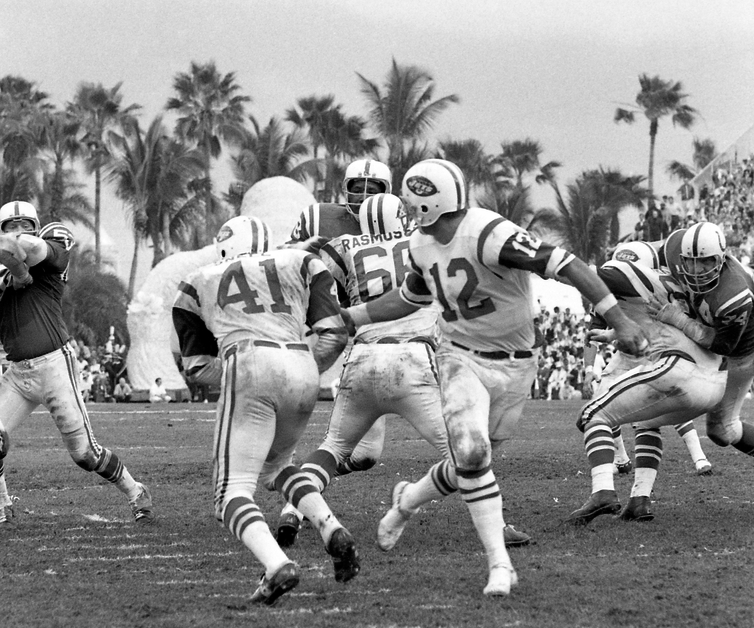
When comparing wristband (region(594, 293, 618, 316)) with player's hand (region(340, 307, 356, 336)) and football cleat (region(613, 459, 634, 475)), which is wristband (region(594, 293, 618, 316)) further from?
football cleat (region(613, 459, 634, 475))

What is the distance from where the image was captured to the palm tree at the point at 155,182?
44.3m

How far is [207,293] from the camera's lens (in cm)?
587

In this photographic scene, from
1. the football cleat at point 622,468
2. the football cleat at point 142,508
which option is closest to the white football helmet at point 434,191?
the football cleat at point 142,508

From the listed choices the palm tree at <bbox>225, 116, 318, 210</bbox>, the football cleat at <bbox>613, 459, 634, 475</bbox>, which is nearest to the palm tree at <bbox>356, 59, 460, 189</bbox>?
the palm tree at <bbox>225, 116, 318, 210</bbox>

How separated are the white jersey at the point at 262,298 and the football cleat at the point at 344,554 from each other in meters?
0.98

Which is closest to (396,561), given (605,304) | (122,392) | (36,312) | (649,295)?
(605,304)

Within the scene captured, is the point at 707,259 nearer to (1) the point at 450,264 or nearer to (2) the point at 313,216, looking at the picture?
(1) the point at 450,264

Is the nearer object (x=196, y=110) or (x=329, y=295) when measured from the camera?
(x=329, y=295)

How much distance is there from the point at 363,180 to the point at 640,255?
77.9 inches

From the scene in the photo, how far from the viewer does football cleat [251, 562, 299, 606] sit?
509cm

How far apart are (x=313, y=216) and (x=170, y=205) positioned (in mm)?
38362

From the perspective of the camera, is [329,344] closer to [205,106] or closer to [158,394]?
[158,394]

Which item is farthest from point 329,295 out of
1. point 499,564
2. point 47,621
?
point 47,621

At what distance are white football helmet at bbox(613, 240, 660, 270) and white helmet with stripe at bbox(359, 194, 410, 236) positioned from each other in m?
1.71
